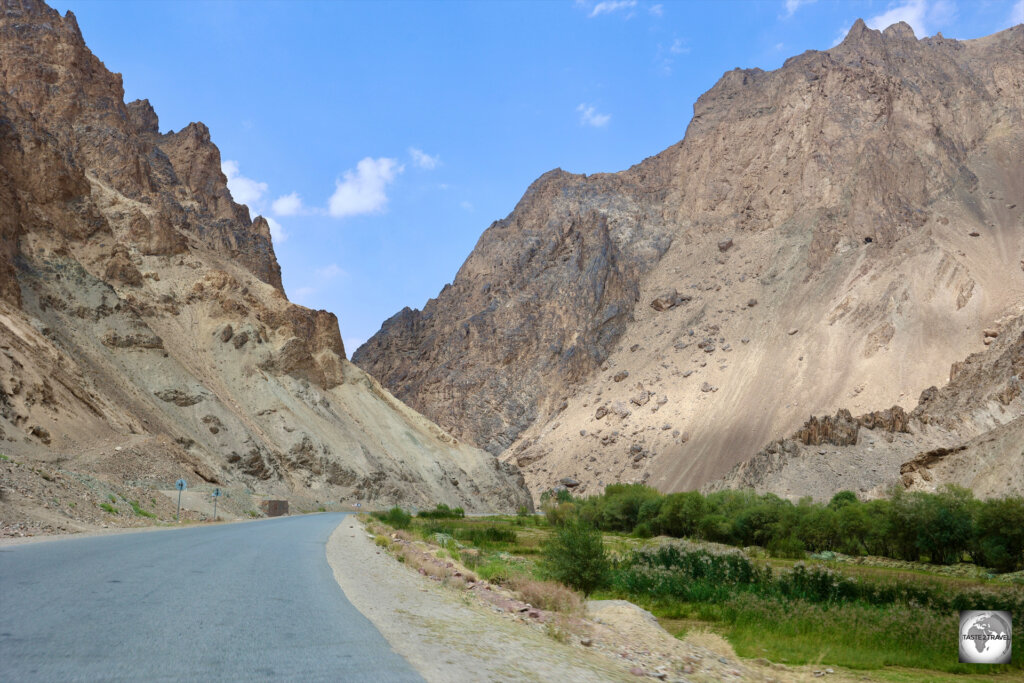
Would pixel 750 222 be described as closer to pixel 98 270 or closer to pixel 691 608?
pixel 98 270

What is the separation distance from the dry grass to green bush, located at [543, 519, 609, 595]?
435 centimetres

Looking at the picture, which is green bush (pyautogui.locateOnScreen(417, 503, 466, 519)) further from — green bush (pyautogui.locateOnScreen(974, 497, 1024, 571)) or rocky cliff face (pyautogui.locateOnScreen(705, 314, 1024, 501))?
green bush (pyautogui.locateOnScreen(974, 497, 1024, 571))

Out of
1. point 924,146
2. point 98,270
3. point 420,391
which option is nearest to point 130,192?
point 98,270

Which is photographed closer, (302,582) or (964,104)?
(302,582)

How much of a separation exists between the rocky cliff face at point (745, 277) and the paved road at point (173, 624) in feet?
279

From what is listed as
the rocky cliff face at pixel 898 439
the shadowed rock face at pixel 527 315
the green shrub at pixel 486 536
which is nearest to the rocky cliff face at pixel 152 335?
the green shrub at pixel 486 536

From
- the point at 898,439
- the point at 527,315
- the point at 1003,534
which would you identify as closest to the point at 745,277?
the point at 527,315

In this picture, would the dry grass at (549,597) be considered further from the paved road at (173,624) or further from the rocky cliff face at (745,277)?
the rocky cliff face at (745,277)

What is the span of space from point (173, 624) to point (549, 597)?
28.1 feet

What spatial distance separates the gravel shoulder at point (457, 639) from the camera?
690 cm

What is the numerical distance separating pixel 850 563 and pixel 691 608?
26.1 m

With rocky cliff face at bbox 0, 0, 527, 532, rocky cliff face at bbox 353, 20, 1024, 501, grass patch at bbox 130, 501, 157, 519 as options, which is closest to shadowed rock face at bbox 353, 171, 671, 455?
rocky cliff face at bbox 353, 20, 1024, 501

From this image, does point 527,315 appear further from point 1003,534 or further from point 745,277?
point 1003,534

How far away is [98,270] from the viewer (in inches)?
2557
